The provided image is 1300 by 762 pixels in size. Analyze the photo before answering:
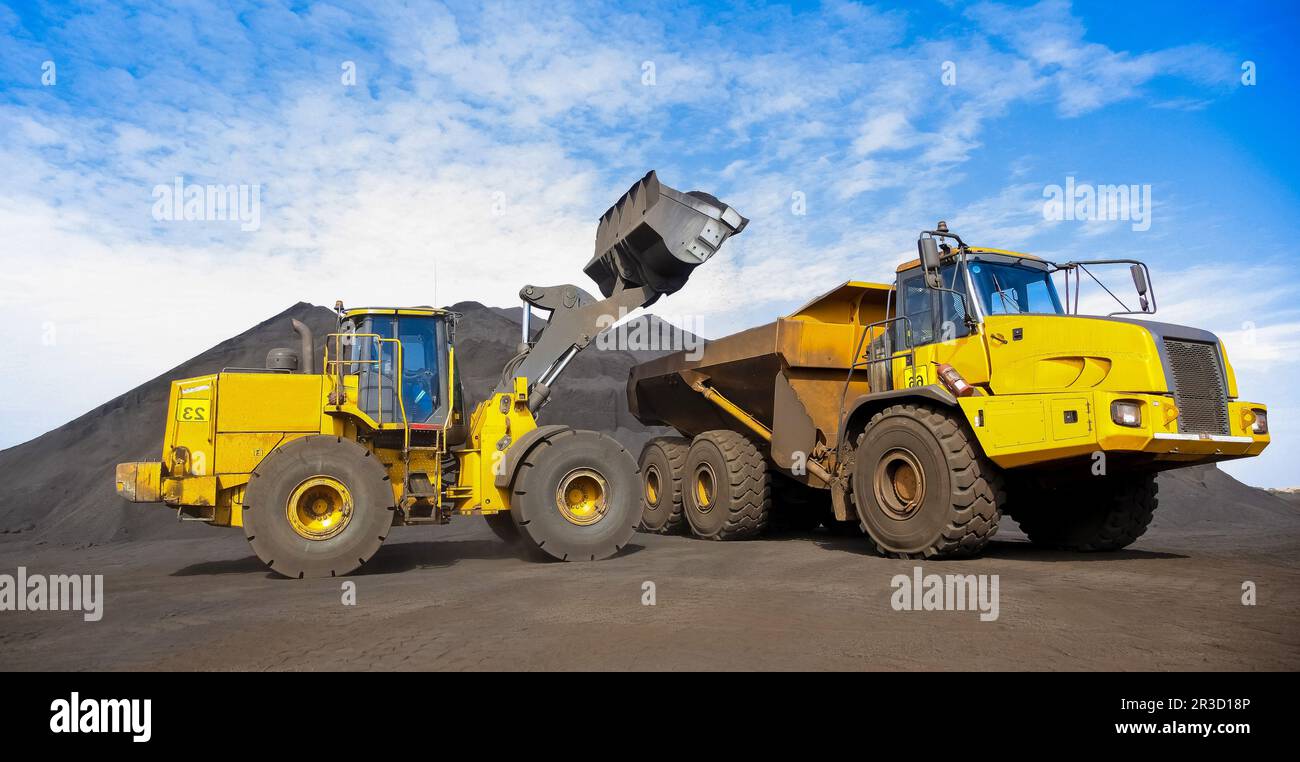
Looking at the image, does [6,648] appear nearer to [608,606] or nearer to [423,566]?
[608,606]

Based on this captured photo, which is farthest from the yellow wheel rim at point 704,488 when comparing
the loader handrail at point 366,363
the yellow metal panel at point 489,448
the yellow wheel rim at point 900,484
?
the loader handrail at point 366,363

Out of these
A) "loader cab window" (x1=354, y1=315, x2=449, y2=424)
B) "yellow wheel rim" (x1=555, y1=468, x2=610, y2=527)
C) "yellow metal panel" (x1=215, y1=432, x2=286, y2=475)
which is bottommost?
"yellow wheel rim" (x1=555, y1=468, x2=610, y2=527)

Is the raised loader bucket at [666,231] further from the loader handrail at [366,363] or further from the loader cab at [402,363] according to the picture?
the loader handrail at [366,363]

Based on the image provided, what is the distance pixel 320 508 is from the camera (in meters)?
7.79

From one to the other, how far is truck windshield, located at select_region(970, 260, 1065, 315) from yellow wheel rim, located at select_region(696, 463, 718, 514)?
169 inches

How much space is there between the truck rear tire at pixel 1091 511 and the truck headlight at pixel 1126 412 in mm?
1615

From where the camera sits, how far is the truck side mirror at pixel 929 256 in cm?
743

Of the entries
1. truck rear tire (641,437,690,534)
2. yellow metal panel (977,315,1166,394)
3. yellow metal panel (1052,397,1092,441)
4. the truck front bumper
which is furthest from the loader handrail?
yellow metal panel (1052,397,1092,441)

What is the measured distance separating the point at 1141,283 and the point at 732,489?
493 cm

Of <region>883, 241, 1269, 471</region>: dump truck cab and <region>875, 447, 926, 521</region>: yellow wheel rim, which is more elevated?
<region>883, 241, 1269, 471</region>: dump truck cab

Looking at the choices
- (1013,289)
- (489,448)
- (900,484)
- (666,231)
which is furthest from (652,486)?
(1013,289)

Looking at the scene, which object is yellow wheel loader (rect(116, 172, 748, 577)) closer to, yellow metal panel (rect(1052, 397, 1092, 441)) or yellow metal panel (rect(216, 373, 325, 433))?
yellow metal panel (rect(216, 373, 325, 433))

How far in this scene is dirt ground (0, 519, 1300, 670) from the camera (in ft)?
13.4

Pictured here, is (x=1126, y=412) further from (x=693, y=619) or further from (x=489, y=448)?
(x=489, y=448)
